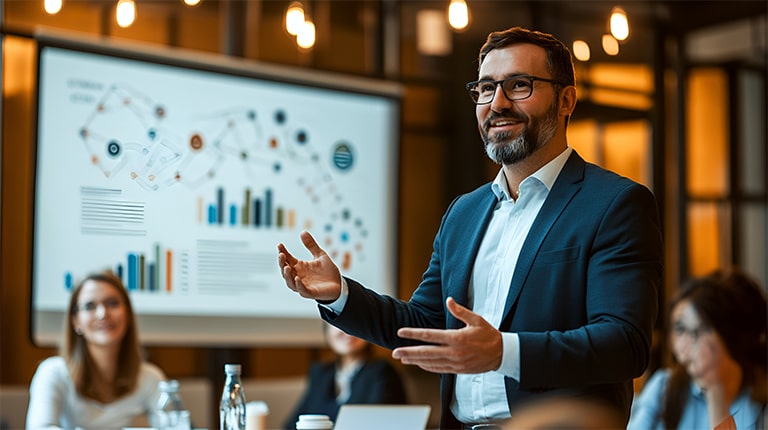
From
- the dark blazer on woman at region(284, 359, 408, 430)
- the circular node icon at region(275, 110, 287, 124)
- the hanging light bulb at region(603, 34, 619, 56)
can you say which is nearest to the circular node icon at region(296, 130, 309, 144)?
the circular node icon at region(275, 110, 287, 124)

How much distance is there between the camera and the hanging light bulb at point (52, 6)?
15.5 ft

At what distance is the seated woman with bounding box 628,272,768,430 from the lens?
346 cm

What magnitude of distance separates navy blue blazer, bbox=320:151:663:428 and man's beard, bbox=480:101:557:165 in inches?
3.8

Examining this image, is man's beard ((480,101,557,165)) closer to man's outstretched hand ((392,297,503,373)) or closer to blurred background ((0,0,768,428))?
man's outstretched hand ((392,297,503,373))

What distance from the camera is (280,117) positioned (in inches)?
203

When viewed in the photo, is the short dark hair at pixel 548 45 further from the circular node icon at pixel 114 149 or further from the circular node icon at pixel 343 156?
the circular node icon at pixel 343 156

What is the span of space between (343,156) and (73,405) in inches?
83.3

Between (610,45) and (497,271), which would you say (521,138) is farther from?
(610,45)

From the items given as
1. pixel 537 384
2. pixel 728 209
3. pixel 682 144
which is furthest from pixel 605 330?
pixel 728 209

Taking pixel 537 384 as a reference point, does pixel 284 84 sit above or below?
above

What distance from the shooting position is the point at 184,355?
17.2ft

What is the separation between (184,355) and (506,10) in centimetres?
312

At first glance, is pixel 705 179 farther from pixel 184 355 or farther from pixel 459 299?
pixel 459 299

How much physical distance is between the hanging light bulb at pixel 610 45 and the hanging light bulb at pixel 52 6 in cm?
379
